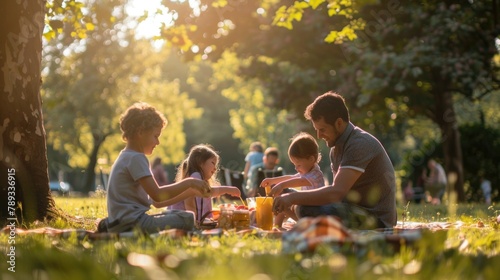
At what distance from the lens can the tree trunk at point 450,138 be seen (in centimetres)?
2033

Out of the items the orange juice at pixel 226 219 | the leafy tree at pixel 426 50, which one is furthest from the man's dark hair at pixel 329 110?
the leafy tree at pixel 426 50

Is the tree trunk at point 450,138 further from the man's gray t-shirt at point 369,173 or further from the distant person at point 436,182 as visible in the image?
the man's gray t-shirt at point 369,173

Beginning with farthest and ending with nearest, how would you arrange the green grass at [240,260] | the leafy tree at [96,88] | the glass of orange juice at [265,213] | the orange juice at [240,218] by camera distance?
the leafy tree at [96,88]
the glass of orange juice at [265,213]
the orange juice at [240,218]
the green grass at [240,260]

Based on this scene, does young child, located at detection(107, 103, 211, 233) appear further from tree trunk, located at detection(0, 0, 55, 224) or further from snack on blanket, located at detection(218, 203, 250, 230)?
tree trunk, located at detection(0, 0, 55, 224)

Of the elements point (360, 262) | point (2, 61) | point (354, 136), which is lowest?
point (360, 262)

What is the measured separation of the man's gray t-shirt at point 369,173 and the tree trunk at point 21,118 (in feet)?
12.1

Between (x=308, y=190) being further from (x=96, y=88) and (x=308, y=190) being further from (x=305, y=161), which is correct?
(x=96, y=88)

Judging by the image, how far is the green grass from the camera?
12.4ft

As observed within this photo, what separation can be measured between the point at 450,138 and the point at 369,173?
14204mm

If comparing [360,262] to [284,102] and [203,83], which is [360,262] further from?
[203,83]

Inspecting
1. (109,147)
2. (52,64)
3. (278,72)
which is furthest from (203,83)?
(278,72)

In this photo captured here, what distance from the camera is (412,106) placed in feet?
67.8

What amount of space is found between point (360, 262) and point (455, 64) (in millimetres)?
14432

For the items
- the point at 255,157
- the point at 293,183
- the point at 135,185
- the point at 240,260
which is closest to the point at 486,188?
the point at 255,157
